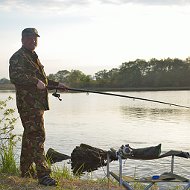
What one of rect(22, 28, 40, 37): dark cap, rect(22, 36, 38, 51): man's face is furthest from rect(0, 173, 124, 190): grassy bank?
rect(22, 28, 40, 37): dark cap

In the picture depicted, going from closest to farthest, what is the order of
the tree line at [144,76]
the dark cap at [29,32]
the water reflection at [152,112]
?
the dark cap at [29,32], the water reflection at [152,112], the tree line at [144,76]

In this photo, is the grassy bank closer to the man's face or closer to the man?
the man

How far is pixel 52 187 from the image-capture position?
587cm

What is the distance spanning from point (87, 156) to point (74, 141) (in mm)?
5239

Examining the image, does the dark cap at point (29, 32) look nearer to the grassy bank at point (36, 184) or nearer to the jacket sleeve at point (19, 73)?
the jacket sleeve at point (19, 73)

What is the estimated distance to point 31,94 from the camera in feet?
Answer: 19.2

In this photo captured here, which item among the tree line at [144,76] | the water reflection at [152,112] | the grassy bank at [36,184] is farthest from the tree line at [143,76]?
the grassy bank at [36,184]

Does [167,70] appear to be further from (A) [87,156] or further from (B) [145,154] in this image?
(B) [145,154]

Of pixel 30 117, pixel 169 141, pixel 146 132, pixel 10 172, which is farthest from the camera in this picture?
pixel 146 132

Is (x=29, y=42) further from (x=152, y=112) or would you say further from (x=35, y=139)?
(x=152, y=112)

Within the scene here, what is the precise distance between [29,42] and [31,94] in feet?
2.55

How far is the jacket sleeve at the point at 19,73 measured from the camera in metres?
5.71

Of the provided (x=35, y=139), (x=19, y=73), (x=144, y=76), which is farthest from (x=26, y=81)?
(x=144, y=76)

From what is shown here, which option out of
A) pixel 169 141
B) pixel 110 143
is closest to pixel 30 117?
pixel 110 143
